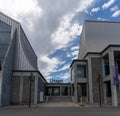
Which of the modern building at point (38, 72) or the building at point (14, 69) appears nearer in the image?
the modern building at point (38, 72)

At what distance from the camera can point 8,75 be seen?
33750mm

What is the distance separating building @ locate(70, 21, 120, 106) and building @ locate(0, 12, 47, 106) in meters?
9.68

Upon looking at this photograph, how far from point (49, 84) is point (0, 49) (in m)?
31.8

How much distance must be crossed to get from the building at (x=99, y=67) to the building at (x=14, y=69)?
9.68m

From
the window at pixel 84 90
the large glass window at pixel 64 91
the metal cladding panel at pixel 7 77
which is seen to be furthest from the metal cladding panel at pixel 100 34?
the large glass window at pixel 64 91

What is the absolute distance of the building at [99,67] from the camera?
32438 millimetres

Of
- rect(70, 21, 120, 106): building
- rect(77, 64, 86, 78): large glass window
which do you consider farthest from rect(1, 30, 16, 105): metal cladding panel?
rect(77, 64, 86, 78): large glass window

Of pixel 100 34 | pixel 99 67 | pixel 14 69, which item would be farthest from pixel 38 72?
pixel 100 34

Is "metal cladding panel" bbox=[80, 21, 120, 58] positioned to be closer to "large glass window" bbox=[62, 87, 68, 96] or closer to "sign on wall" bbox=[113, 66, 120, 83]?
"sign on wall" bbox=[113, 66, 120, 83]

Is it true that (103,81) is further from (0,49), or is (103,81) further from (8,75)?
(0,49)

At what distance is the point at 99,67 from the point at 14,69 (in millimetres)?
16331

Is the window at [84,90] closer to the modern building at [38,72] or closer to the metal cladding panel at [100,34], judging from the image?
the modern building at [38,72]

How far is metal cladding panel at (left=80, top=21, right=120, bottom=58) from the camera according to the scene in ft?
143

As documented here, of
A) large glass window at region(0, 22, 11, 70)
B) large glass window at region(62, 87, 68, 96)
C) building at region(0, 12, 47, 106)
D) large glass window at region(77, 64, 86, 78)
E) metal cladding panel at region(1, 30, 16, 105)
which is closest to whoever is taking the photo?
metal cladding panel at region(1, 30, 16, 105)
